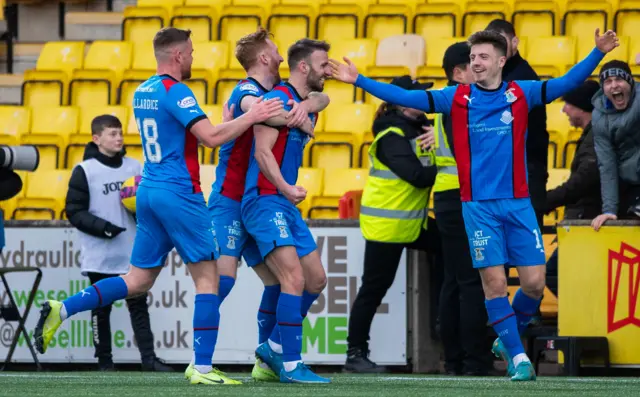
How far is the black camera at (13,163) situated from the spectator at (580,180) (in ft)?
11.2

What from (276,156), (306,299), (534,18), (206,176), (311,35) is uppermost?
(534,18)

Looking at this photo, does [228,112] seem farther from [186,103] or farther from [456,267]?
[456,267]

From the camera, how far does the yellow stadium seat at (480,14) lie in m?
13.8

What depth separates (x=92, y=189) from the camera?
10.3 m

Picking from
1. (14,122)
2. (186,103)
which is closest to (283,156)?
(186,103)

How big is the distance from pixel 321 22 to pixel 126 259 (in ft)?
16.9

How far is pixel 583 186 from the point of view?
9344 mm

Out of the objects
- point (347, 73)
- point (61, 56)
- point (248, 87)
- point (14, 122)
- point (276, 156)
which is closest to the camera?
point (347, 73)

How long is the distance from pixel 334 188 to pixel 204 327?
5.12 m

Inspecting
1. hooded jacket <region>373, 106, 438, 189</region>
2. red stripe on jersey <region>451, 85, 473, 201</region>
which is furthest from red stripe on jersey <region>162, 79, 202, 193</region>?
hooded jacket <region>373, 106, 438, 189</region>

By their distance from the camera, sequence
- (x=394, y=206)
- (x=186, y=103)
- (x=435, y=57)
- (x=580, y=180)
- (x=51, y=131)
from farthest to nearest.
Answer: (x=51, y=131), (x=435, y=57), (x=394, y=206), (x=580, y=180), (x=186, y=103)

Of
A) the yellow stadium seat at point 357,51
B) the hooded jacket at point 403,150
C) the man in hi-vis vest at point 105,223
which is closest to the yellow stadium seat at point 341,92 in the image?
the yellow stadium seat at point 357,51

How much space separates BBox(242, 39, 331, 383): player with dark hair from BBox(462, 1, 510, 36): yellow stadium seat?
6.39 m

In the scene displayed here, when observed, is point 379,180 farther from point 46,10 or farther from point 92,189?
point 46,10
